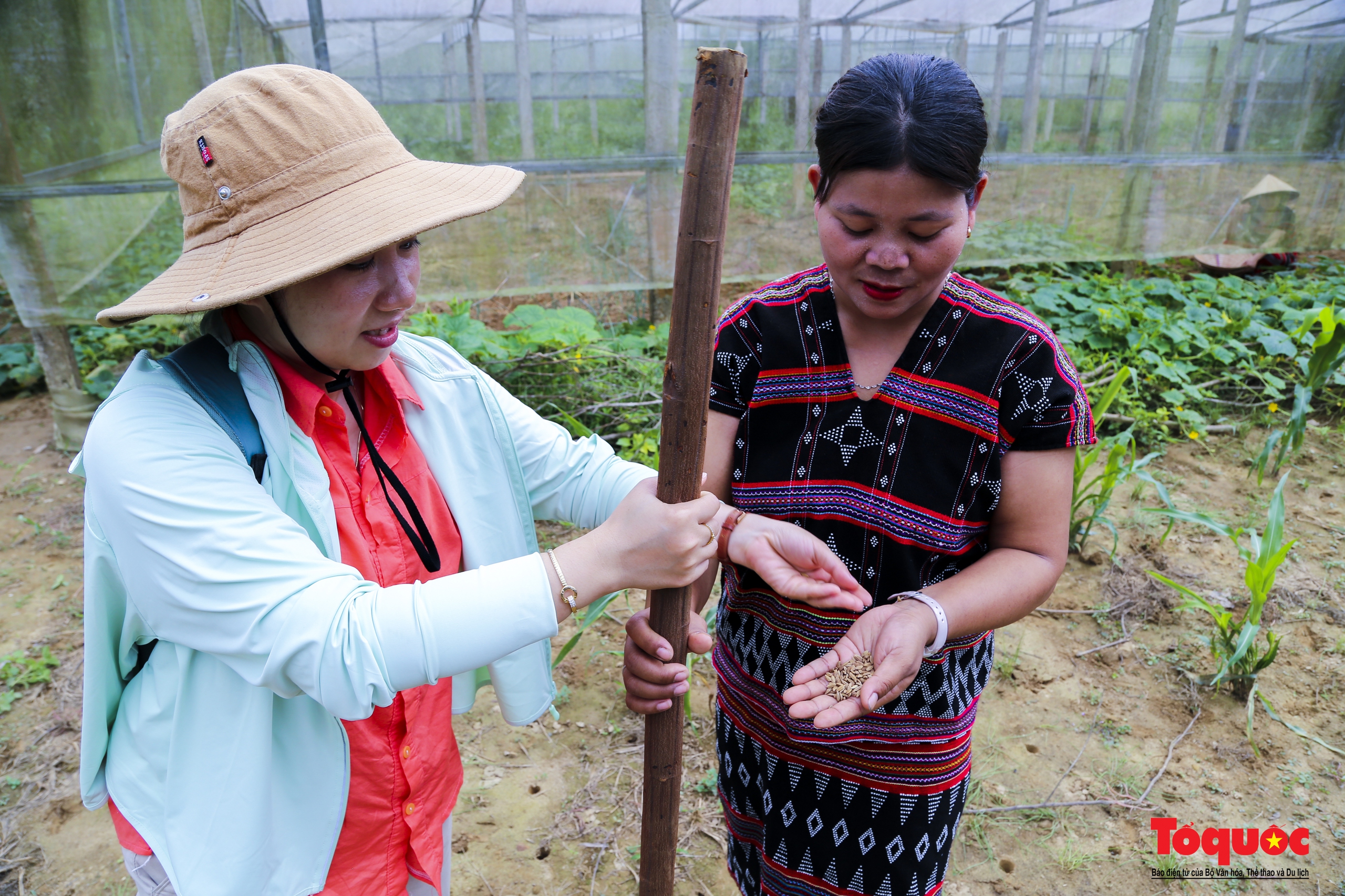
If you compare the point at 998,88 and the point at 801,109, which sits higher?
the point at 998,88

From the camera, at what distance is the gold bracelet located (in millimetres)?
1061

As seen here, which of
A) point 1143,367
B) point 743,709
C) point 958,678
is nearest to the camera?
point 958,678

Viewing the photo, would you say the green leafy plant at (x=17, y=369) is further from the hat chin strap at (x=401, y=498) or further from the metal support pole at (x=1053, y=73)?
the metal support pole at (x=1053, y=73)

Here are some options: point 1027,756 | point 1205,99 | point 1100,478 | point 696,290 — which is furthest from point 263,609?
point 1205,99

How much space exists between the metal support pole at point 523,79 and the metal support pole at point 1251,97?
17.3ft

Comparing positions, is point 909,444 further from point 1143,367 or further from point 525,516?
point 1143,367

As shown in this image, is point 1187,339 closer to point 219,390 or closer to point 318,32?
point 318,32

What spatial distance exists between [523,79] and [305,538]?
14.1ft

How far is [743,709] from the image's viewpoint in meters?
1.57

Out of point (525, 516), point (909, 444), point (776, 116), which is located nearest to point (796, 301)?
point (909, 444)

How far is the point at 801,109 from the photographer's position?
5184mm

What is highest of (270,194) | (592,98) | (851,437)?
(592,98)

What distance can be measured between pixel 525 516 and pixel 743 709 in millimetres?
574

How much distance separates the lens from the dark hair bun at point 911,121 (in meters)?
1.14
